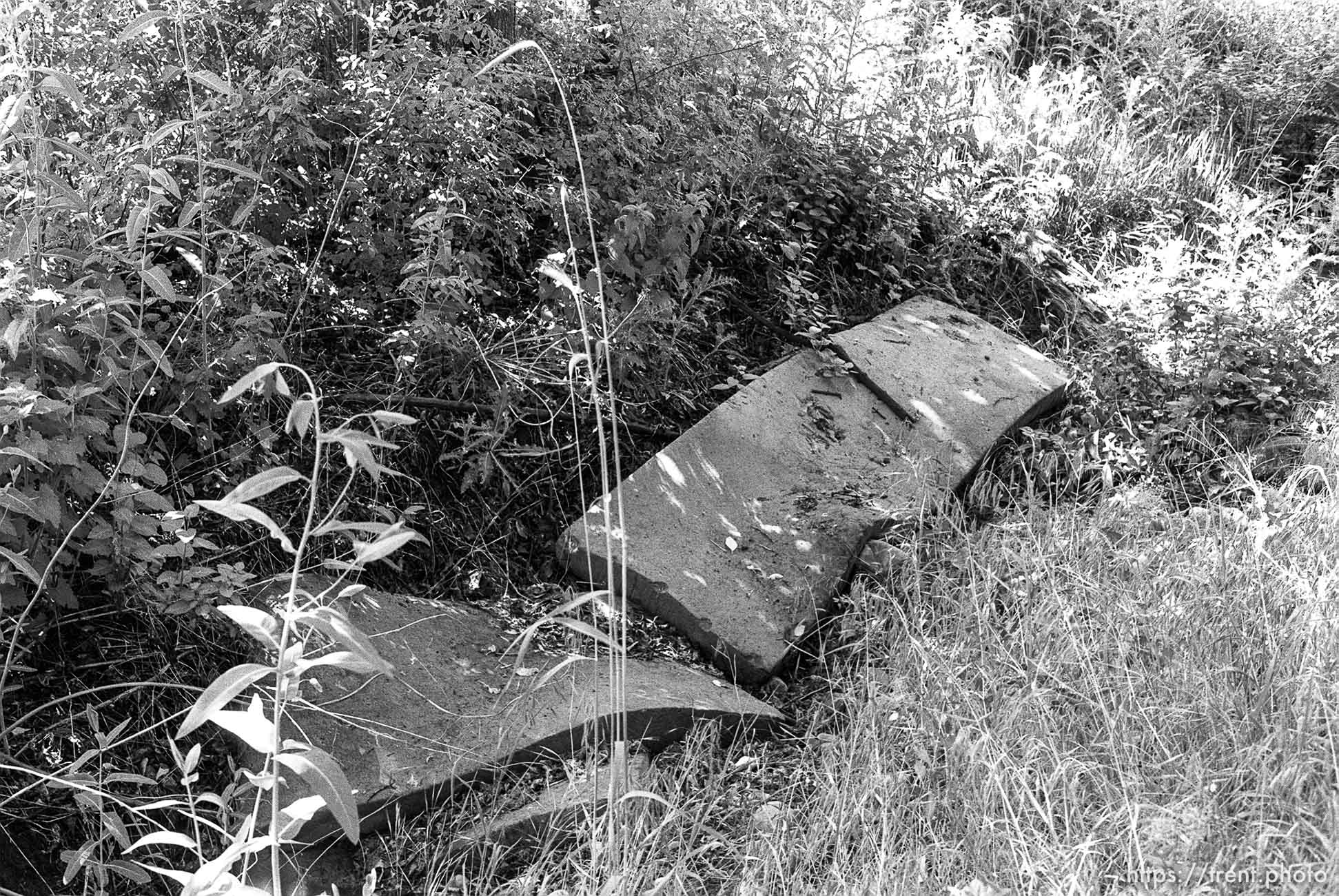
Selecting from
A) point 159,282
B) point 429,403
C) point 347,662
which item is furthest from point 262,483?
point 429,403

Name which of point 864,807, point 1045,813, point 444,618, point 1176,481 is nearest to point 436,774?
point 444,618

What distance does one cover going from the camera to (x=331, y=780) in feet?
5.28

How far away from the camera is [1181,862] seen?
2.09 metres

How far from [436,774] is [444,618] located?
55 cm

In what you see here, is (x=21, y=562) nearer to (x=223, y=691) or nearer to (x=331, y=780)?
(x=223, y=691)

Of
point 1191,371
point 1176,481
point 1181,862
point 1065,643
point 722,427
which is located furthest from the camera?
point 1191,371

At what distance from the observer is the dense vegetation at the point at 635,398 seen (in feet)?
7.63

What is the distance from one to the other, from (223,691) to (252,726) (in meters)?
0.09

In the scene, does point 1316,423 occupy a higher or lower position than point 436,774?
higher

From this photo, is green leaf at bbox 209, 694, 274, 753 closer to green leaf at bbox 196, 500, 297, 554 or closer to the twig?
green leaf at bbox 196, 500, 297, 554

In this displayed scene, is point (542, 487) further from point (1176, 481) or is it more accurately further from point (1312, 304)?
point (1312, 304)

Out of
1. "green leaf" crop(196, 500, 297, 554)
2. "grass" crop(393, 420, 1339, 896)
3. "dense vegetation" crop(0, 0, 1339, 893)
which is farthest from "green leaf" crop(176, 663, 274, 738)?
"grass" crop(393, 420, 1339, 896)

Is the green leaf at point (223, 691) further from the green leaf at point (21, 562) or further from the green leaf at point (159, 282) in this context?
the green leaf at point (159, 282)

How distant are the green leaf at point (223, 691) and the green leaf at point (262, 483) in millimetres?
245
